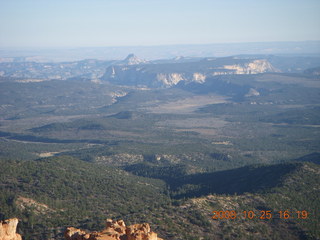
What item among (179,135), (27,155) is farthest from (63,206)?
(179,135)

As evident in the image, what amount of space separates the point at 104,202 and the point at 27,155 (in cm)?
7090

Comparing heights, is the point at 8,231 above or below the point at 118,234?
above

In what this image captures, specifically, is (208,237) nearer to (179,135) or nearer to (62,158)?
(62,158)

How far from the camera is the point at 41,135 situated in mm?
181500
